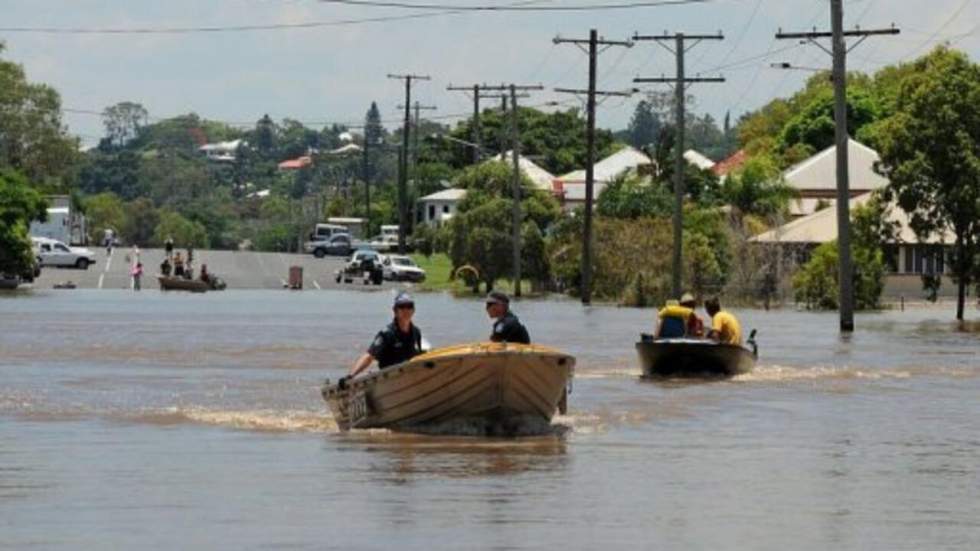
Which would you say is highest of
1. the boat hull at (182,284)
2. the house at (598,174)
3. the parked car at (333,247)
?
the house at (598,174)

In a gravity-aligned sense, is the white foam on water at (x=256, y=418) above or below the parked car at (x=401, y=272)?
below

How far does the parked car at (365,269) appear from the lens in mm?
112750

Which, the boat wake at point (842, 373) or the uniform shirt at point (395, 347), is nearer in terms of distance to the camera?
the uniform shirt at point (395, 347)

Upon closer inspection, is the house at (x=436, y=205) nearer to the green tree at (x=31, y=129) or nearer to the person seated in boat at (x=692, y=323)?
the green tree at (x=31, y=129)

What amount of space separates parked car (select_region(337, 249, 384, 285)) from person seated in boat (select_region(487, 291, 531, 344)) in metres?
84.2

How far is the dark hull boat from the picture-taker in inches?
1544

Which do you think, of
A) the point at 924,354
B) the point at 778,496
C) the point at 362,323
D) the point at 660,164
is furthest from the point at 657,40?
the point at 778,496

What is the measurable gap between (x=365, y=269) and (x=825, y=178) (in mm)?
30512

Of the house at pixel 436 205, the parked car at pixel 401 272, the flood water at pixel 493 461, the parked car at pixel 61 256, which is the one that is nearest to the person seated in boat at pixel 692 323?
the flood water at pixel 493 461

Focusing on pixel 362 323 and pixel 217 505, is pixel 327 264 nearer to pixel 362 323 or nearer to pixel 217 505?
pixel 362 323

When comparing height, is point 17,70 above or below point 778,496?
above

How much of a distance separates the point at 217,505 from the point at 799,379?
22279 mm

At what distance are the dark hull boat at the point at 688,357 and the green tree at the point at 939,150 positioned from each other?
34777mm

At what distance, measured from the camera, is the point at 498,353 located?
88.6ft
